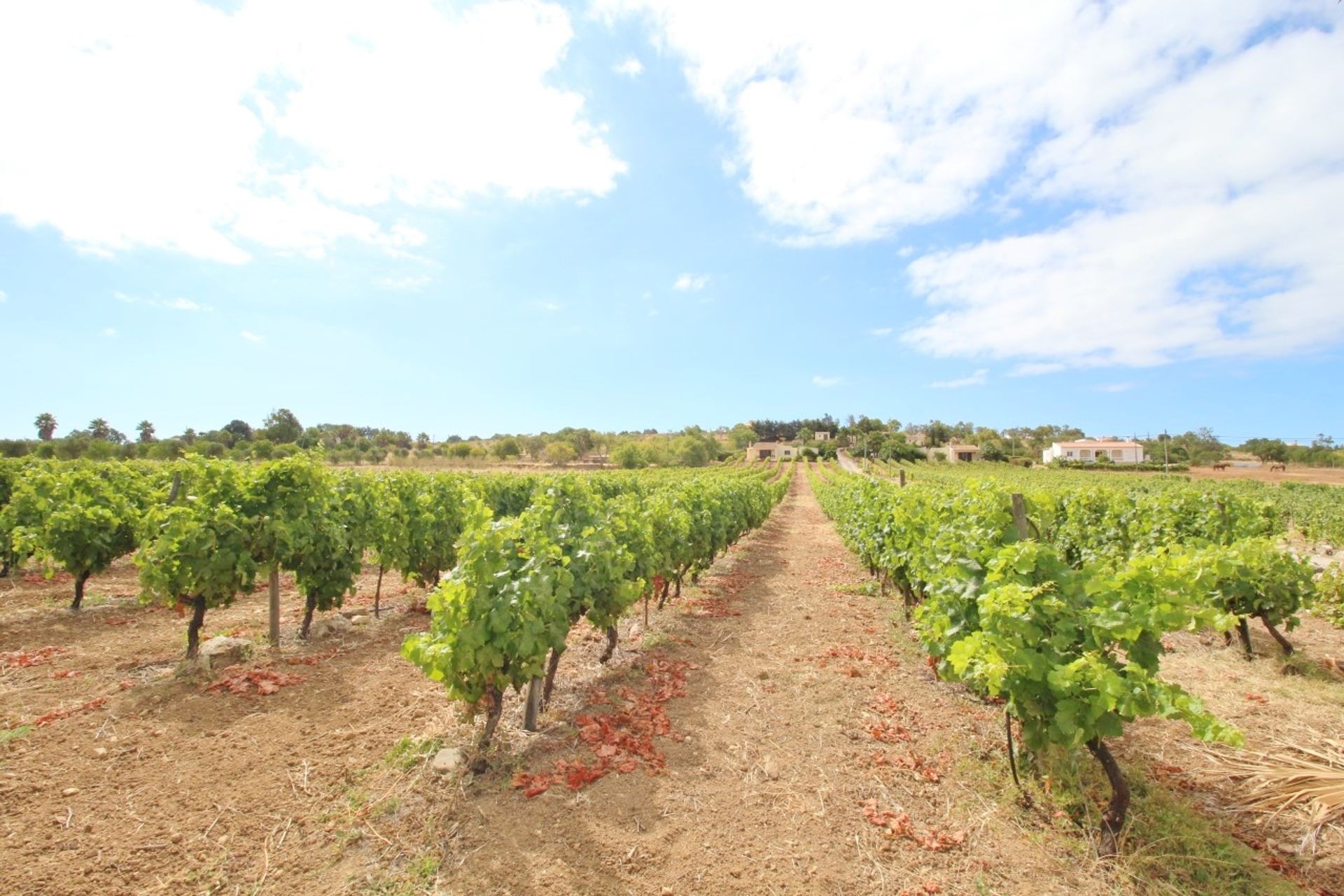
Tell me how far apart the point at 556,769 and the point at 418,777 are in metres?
1.05

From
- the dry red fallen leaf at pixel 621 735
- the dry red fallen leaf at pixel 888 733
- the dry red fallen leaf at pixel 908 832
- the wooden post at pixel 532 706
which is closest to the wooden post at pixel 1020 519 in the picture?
the dry red fallen leaf at pixel 888 733

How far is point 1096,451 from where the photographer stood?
92.8 m

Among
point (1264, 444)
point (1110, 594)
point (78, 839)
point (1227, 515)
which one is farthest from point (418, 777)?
point (1264, 444)

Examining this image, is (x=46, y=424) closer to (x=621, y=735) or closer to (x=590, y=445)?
(x=590, y=445)

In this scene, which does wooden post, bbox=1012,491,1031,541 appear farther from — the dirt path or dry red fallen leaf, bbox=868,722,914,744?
dry red fallen leaf, bbox=868,722,914,744

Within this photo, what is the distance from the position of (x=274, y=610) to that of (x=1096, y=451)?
4495 inches

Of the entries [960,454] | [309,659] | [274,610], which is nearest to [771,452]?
[960,454]

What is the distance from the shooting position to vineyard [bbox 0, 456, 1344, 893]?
353 cm

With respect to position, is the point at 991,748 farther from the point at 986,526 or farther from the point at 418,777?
the point at 418,777

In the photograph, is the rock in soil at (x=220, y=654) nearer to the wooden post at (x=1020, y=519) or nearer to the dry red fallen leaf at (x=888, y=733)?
the dry red fallen leaf at (x=888, y=733)

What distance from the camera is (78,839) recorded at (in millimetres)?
3648

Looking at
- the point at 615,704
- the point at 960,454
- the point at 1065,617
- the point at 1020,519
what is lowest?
the point at 615,704

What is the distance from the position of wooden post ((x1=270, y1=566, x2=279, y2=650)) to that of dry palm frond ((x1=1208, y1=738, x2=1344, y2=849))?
996cm

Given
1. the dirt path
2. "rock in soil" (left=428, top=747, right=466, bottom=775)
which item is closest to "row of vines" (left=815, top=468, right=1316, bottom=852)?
the dirt path
